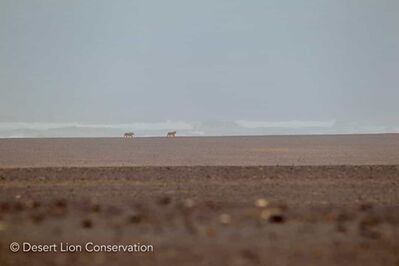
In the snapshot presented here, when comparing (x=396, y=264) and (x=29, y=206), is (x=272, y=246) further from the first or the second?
(x=29, y=206)

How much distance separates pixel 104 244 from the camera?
9.20m

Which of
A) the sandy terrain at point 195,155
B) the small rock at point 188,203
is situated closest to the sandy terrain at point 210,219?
the small rock at point 188,203

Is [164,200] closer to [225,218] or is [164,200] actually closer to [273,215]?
[225,218]

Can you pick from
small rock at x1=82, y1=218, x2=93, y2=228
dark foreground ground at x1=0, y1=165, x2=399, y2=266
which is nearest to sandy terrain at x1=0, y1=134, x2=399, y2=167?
dark foreground ground at x1=0, y1=165, x2=399, y2=266

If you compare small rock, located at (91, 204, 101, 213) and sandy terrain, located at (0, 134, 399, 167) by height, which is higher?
sandy terrain, located at (0, 134, 399, 167)

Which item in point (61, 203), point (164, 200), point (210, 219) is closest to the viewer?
point (210, 219)

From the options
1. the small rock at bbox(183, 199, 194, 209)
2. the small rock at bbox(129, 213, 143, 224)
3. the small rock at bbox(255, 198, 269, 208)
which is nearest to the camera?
the small rock at bbox(129, 213, 143, 224)

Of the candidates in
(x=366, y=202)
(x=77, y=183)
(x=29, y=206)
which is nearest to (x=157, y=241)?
(x=29, y=206)

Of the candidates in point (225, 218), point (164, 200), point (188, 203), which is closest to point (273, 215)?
point (225, 218)

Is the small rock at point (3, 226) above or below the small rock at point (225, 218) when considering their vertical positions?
above

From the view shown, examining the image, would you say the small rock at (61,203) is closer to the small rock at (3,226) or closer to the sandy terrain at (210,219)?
the sandy terrain at (210,219)

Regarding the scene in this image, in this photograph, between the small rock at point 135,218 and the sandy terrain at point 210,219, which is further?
the small rock at point 135,218

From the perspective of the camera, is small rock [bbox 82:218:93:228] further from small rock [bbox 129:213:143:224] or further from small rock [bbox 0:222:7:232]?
small rock [bbox 0:222:7:232]

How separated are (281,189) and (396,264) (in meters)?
8.10
